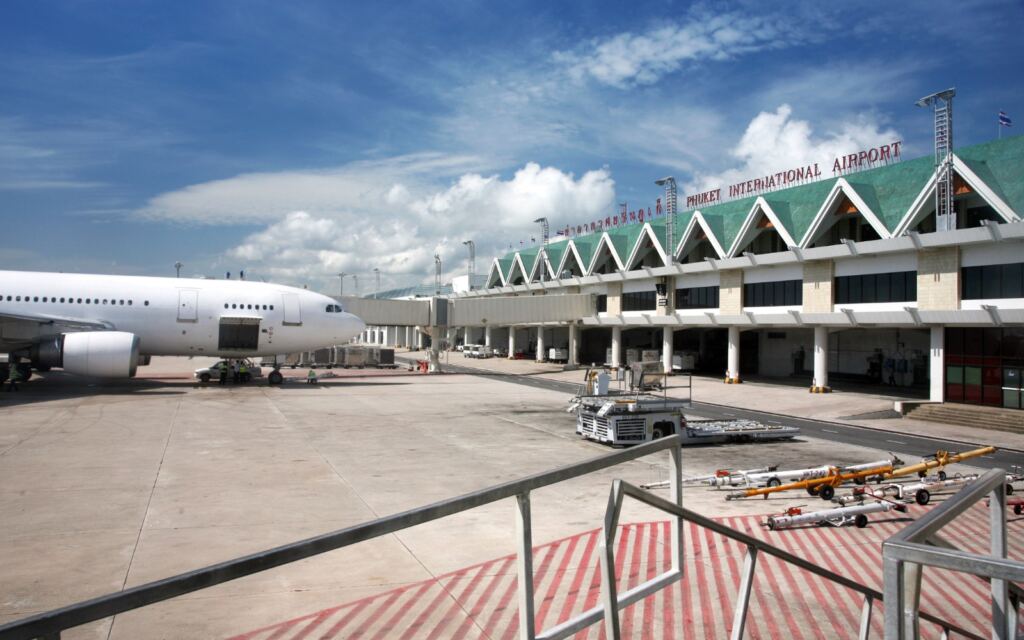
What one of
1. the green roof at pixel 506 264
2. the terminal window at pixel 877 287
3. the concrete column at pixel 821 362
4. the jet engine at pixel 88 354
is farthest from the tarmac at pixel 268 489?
the green roof at pixel 506 264

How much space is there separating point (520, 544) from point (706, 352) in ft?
204

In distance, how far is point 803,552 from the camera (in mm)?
11727

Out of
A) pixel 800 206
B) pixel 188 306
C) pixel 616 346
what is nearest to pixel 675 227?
pixel 800 206

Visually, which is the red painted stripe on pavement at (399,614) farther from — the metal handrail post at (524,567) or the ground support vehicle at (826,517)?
the ground support vehicle at (826,517)

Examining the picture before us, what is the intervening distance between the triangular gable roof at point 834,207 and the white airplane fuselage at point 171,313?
28.8 metres

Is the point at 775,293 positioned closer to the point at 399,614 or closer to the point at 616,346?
the point at 616,346

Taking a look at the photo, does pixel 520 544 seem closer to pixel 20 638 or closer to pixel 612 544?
pixel 612 544

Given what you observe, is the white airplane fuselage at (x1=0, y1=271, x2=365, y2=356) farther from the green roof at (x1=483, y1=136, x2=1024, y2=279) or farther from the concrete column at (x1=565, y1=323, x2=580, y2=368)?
the concrete column at (x1=565, y1=323, x2=580, y2=368)

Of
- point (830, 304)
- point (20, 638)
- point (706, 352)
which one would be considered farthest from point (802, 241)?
point (20, 638)

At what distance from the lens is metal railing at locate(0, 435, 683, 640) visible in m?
2.43

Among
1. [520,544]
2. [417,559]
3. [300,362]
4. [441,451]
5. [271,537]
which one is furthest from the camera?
[300,362]

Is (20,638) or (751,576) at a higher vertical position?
(20,638)

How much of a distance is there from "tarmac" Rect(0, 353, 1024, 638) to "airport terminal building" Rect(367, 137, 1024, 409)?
6.26m

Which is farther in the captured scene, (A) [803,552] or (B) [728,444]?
(B) [728,444]
